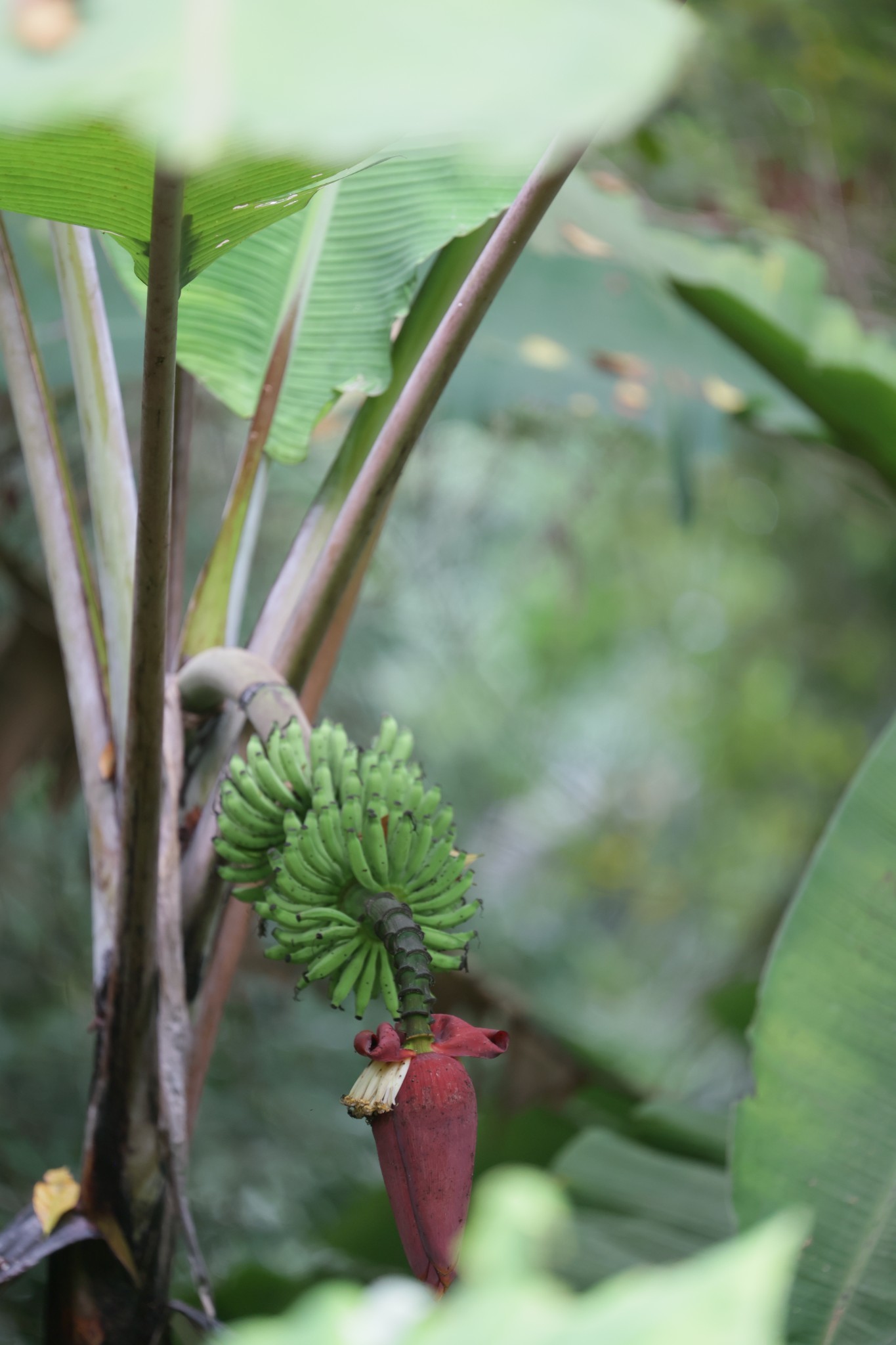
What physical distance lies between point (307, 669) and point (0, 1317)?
100cm

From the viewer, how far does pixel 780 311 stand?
142 cm

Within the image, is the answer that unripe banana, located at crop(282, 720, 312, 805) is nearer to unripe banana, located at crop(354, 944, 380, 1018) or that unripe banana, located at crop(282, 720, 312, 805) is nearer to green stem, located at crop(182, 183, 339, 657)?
unripe banana, located at crop(354, 944, 380, 1018)

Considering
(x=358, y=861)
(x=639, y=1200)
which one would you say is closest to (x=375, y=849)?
(x=358, y=861)

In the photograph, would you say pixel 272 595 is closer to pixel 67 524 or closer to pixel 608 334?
pixel 67 524

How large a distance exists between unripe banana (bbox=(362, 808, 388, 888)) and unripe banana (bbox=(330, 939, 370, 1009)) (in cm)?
4

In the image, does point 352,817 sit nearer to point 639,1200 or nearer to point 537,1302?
point 537,1302

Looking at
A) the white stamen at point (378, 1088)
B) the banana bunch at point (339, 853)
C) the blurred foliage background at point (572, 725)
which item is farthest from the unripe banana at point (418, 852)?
A: the blurred foliage background at point (572, 725)

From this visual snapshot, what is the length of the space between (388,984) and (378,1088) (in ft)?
0.23

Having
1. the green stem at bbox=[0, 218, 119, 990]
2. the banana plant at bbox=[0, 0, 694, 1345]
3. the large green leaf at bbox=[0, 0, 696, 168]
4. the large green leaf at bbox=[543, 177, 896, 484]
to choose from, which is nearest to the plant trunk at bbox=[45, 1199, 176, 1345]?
the banana plant at bbox=[0, 0, 694, 1345]

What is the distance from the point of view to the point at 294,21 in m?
0.23

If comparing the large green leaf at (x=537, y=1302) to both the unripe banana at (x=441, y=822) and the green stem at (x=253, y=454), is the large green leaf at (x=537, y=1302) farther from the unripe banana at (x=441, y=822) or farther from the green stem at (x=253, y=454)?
the green stem at (x=253, y=454)

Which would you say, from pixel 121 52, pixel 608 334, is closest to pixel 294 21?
pixel 121 52

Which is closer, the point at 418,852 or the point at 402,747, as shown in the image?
the point at 418,852

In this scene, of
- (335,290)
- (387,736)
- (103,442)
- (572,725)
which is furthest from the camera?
(572,725)
